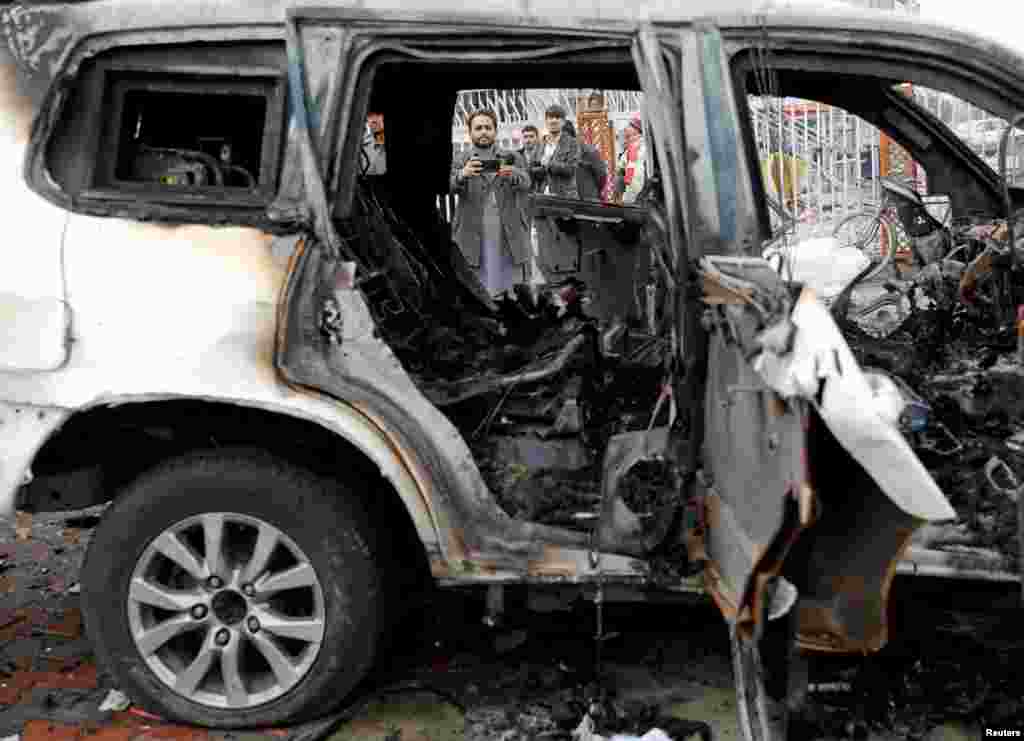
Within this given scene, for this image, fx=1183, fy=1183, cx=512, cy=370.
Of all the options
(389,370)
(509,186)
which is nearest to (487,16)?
(389,370)

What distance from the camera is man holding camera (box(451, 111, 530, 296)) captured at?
7.65 metres

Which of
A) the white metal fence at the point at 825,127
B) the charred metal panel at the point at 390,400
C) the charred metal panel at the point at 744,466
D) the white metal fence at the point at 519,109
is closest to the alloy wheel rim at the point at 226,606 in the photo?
the charred metal panel at the point at 390,400

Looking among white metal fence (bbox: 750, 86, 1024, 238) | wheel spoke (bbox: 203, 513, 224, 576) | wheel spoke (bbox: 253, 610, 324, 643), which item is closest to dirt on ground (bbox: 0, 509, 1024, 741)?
wheel spoke (bbox: 253, 610, 324, 643)

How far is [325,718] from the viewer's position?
367 centimetres

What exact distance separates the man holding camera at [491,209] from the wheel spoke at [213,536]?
4.05 m

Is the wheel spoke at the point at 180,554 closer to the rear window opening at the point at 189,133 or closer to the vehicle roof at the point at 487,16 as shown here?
the rear window opening at the point at 189,133

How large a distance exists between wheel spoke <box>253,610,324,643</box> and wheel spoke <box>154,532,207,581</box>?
211 millimetres

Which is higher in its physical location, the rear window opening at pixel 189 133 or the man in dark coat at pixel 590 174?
the man in dark coat at pixel 590 174

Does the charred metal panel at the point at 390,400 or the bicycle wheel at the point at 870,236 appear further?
the bicycle wheel at the point at 870,236

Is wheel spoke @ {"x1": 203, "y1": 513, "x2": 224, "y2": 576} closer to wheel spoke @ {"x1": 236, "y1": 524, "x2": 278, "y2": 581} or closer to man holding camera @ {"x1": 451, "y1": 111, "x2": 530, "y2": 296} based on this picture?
wheel spoke @ {"x1": 236, "y1": 524, "x2": 278, "y2": 581}

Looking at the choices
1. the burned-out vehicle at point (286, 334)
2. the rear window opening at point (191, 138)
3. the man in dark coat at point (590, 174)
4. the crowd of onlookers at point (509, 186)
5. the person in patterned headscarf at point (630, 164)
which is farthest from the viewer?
the person in patterned headscarf at point (630, 164)

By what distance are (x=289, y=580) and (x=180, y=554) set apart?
0.33 meters

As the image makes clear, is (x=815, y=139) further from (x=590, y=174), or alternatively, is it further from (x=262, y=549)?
(x=262, y=549)

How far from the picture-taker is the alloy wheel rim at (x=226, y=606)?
3.49 metres
